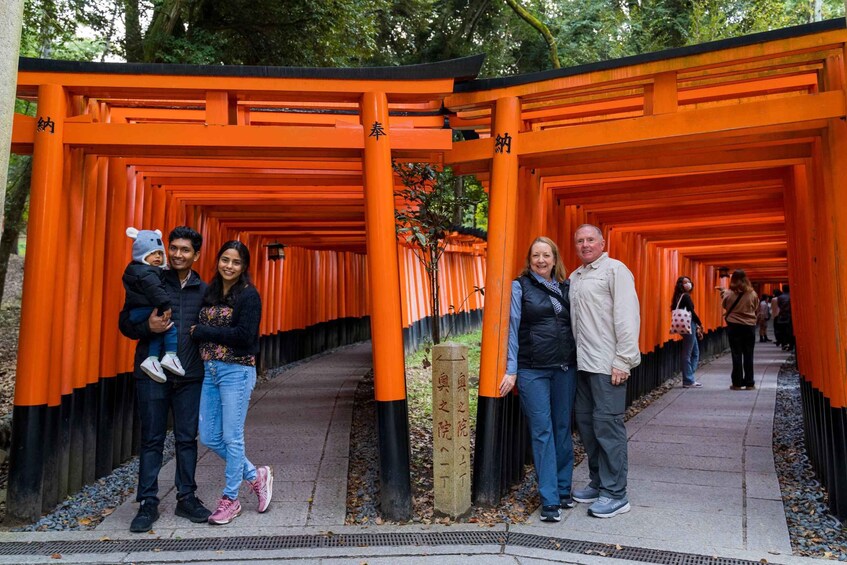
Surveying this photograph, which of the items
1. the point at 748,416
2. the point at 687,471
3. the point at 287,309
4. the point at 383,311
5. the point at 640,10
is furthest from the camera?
the point at 640,10

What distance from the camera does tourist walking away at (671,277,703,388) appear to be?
9922 millimetres

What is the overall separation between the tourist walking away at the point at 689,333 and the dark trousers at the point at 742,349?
20.6 inches

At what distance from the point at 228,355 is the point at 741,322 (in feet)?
24.9

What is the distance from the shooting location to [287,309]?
13711mm

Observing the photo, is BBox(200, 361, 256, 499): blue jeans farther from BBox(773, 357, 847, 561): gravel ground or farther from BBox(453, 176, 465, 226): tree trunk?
BBox(453, 176, 465, 226): tree trunk

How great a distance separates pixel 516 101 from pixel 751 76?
1.55 metres

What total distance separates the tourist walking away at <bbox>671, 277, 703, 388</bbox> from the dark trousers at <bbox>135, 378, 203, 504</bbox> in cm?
763

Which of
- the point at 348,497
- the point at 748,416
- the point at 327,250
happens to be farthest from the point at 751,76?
the point at 327,250

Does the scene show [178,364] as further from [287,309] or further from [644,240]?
[287,309]

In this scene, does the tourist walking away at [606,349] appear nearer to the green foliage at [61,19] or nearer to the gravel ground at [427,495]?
the gravel ground at [427,495]

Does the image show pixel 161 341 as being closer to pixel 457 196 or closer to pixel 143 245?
pixel 143 245

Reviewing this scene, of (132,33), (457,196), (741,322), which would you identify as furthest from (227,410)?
(132,33)

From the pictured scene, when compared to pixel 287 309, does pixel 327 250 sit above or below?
above

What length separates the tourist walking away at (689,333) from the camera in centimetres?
992
